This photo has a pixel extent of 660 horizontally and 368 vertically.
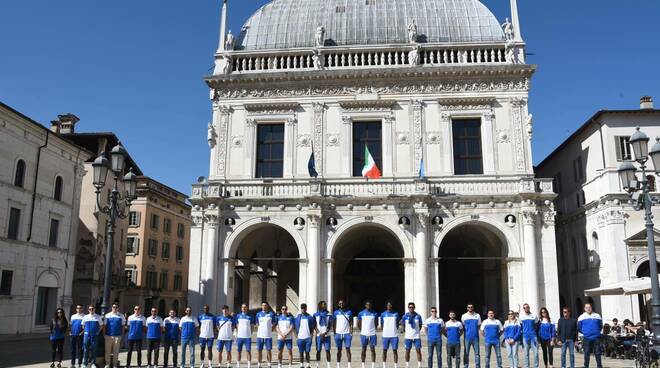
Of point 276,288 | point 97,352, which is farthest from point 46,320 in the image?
point 97,352

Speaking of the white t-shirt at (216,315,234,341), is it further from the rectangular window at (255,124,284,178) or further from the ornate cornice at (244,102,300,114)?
the ornate cornice at (244,102,300,114)

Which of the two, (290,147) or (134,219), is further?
(134,219)

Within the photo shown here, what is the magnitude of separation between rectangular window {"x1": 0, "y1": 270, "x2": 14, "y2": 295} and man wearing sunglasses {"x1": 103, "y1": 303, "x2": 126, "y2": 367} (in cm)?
1573

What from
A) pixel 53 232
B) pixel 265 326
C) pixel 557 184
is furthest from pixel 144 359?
pixel 557 184

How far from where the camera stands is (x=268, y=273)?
3400 cm

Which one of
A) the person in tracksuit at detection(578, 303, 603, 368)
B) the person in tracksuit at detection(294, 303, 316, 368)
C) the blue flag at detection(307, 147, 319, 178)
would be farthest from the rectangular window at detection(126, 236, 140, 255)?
the person in tracksuit at detection(578, 303, 603, 368)

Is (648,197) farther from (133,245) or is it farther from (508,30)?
(133,245)

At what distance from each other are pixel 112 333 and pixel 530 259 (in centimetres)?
1898

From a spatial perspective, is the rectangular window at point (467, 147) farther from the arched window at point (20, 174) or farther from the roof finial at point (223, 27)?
the arched window at point (20, 174)

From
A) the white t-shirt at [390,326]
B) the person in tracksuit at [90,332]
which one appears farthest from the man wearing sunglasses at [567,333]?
the person in tracksuit at [90,332]

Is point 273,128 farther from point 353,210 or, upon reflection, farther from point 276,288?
point 276,288

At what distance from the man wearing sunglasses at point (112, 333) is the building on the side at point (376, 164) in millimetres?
12396

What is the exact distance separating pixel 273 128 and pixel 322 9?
27.8 ft

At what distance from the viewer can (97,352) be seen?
14508mm
